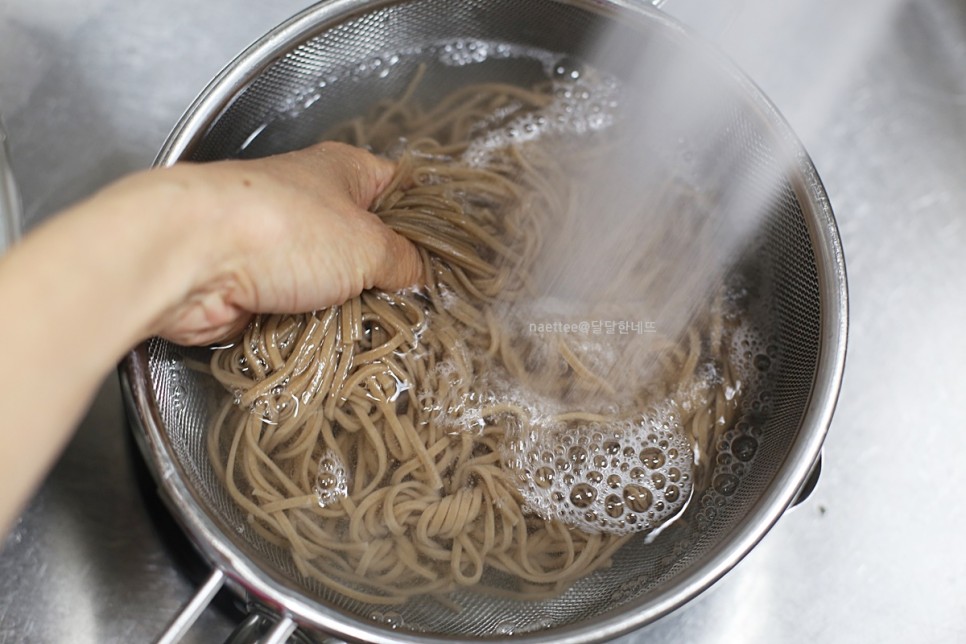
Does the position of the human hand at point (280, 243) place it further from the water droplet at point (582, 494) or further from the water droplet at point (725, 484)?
the water droplet at point (725, 484)

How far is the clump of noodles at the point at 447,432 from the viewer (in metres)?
0.95

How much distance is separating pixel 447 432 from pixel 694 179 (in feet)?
1.64

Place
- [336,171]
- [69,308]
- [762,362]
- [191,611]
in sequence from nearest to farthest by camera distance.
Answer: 1. [69,308]
2. [191,611]
3. [336,171]
4. [762,362]

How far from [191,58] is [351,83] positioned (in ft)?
1.03

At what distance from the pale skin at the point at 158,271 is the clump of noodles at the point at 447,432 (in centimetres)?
9

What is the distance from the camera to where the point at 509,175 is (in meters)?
1.13

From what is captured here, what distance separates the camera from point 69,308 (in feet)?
1.85

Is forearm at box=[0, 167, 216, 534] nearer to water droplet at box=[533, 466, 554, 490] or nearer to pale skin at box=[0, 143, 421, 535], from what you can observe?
pale skin at box=[0, 143, 421, 535]

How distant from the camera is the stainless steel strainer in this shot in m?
0.79

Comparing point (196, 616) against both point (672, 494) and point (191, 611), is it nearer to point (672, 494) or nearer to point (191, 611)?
point (191, 611)

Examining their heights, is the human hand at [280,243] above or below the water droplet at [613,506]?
above

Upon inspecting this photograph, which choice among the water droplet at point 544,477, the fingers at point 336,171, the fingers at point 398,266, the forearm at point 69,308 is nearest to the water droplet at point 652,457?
the water droplet at point 544,477

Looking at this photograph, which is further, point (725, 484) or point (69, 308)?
point (725, 484)

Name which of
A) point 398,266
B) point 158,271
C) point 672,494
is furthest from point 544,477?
point 158,271
